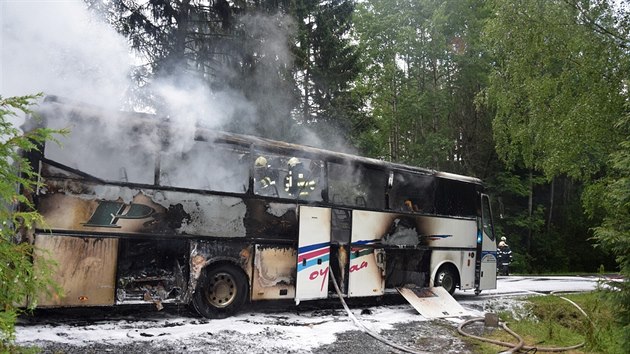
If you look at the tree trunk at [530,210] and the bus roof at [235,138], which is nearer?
the bus roof at [235,138]

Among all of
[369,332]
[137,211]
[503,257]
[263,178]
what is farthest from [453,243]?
[503,257]

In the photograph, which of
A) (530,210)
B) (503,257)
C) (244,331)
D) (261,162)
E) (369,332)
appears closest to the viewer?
(244,331)

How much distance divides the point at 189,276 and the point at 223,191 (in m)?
1.53

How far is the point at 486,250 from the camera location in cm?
1282

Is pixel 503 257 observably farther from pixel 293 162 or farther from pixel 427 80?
pixel 293 162

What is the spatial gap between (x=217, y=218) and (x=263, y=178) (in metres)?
1.14

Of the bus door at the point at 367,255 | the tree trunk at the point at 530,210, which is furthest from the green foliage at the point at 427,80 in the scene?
the bus door at the point at 367,255

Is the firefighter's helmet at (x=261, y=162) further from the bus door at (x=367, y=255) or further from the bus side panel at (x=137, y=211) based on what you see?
the bus door at (x=367, y=255)

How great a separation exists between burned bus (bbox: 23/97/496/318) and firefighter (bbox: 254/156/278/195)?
20 mm

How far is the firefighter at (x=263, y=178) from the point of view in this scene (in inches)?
356

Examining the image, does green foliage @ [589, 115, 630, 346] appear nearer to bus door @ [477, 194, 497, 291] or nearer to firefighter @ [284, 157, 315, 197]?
firefighter @ [284, 157, 315, 197]

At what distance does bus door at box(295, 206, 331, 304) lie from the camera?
30.9 feet

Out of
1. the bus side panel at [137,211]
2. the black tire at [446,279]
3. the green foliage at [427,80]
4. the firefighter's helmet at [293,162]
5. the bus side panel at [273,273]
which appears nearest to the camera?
the bus side panel at [137,211]

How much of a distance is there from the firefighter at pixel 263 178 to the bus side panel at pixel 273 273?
101 centimetres
